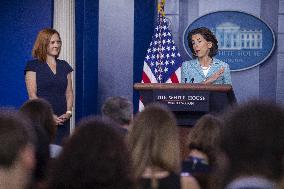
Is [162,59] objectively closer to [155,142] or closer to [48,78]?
[48,78]

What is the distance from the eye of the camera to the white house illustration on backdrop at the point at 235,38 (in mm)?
8250

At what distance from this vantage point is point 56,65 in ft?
18.8

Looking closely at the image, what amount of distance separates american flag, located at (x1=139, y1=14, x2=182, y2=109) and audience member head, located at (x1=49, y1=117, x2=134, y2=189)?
5426 millimetres

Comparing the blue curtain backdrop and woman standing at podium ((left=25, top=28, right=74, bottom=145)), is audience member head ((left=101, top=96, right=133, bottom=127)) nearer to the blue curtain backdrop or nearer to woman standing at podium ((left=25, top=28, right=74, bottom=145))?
woman standing at podium ((left=25, top=28, right=74, bottom=145))

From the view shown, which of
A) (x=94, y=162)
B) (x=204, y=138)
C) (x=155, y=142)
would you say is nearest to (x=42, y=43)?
(x=204, y=138)

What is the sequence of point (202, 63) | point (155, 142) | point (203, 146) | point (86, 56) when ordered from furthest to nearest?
point (86, 56), point (202, 63), point (203, 146), point (155, 142)

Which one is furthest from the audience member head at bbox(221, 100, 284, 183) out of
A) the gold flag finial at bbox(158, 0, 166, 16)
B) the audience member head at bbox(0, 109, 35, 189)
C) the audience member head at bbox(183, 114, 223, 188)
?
the gold flag finial at bbox(158, 0, 166, 16)

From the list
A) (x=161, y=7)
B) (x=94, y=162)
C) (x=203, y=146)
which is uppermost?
(x=161, y=7)

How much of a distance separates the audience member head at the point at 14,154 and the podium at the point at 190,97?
318 centimetres

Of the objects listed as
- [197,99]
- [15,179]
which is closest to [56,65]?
[197,99]

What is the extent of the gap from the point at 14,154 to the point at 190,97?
3.29 metres

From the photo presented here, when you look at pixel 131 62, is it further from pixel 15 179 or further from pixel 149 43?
pixel 15 179

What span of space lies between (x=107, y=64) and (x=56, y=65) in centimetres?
226

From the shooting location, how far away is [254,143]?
1.62m
